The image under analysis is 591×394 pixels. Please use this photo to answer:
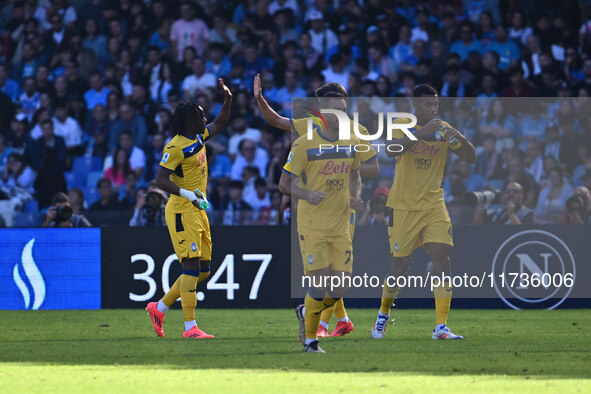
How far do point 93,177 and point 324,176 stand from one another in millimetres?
9330

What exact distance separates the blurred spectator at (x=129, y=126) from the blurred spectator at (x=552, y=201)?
6984 mm

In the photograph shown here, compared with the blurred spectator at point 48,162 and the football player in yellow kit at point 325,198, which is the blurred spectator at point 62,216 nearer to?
the blurred spectator at point 48,162

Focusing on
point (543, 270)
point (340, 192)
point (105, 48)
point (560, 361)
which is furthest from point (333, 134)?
point (105, 48)

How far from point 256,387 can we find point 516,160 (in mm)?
8705

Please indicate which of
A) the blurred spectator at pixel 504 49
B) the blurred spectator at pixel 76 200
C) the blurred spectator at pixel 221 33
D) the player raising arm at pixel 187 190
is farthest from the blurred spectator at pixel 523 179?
the blurred spectator at pixel 221 33

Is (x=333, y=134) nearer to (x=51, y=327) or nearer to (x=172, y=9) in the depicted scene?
(x=51, y=327)

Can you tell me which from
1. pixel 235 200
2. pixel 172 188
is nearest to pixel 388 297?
pixel 172 188

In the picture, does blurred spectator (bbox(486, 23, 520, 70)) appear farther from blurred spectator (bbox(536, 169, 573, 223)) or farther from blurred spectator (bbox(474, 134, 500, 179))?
blurred spectator (bbox(536, 169, 573, 223))

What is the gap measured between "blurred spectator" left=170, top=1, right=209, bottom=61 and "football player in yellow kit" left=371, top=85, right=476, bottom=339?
9.76 meters

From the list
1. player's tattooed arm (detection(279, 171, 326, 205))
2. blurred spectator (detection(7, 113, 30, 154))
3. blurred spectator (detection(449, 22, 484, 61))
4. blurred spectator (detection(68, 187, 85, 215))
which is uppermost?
blurred spectator (detection(449, 22, 484, 61))

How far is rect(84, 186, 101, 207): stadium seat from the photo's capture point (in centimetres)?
1711

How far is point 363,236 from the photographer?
14.0 metres

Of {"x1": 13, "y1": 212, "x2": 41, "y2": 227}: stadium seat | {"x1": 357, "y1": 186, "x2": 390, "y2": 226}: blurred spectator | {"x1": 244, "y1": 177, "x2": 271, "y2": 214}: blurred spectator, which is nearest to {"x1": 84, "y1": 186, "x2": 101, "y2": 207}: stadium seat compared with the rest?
{"x1": 13, "y1": 212, "x2": 41, "y2": 227}: stadium seat

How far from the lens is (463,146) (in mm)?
10297
